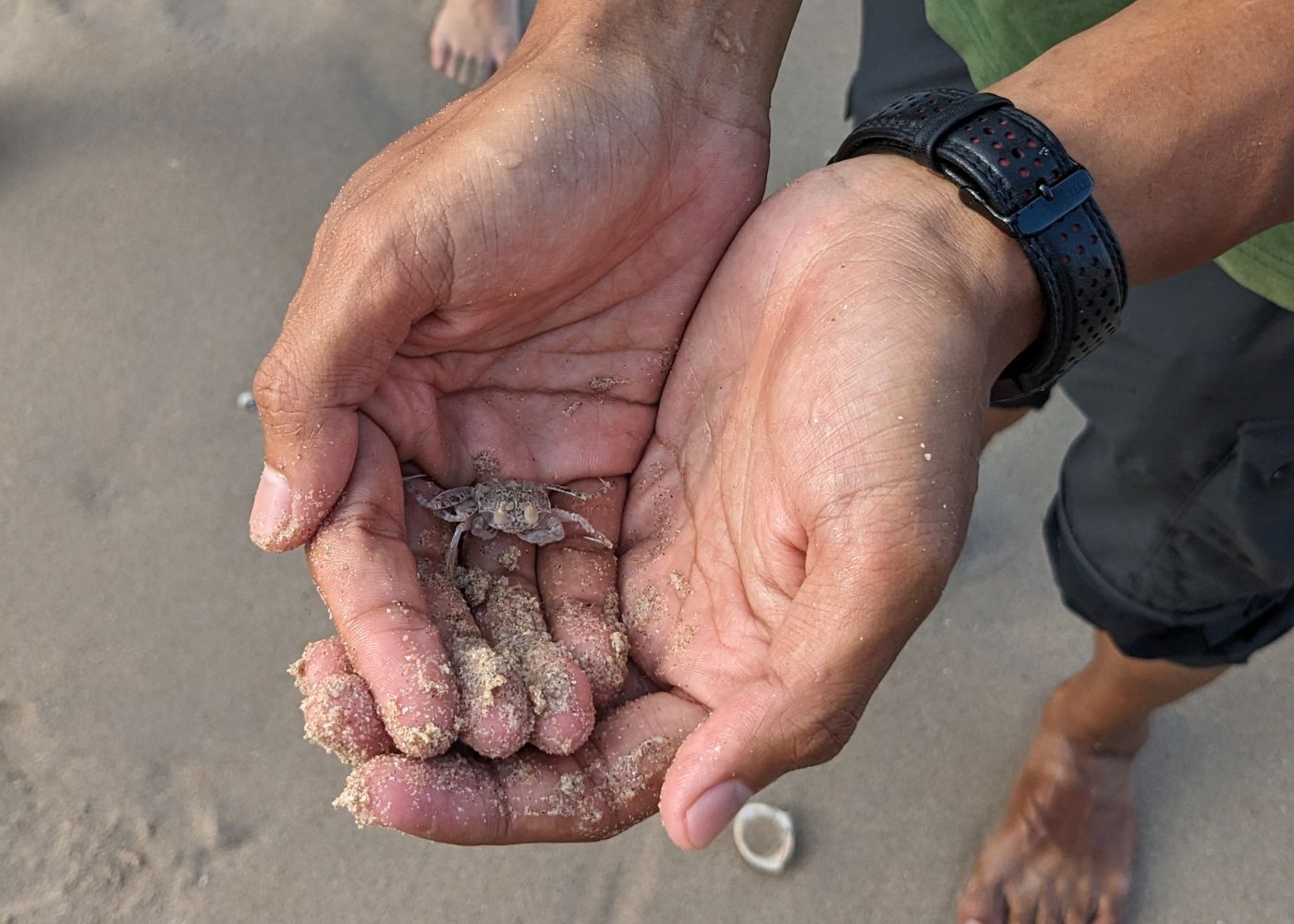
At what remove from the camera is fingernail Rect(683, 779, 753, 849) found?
131 centimetres

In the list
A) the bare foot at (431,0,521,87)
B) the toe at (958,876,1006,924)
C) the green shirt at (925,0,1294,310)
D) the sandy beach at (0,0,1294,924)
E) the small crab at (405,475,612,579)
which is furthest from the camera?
the bare foot at (431,0,521,87)

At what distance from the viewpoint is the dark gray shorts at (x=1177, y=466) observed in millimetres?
1642

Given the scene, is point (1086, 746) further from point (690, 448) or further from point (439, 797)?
point (439, 797)

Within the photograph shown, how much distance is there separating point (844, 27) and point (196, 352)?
2414 mm

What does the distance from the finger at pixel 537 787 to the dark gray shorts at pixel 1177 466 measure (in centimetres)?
93

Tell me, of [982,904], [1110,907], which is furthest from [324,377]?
[1110,907]

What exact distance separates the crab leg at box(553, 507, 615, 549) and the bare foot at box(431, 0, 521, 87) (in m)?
1.97

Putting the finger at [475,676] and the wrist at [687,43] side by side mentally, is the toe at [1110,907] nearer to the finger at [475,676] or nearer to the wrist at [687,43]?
the finger at [475,676]

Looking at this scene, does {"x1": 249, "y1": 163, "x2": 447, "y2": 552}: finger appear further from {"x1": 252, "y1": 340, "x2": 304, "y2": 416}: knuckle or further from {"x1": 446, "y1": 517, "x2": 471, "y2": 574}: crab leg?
{"x1": 446, "y1": 517, "x2": 471, "y2": 574}: crab leg

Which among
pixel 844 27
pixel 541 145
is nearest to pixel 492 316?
pixel 541 145

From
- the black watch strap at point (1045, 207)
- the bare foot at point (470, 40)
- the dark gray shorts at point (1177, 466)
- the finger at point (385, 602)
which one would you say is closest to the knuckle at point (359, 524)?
the finger at point (385, 602)

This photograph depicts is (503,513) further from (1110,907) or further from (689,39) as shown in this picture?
(1110,907)

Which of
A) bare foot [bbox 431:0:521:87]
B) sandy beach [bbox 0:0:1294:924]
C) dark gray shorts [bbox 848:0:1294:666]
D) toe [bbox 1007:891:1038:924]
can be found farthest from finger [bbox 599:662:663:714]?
bare foot [bbox 431:0:521:87]

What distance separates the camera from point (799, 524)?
4.80ft
